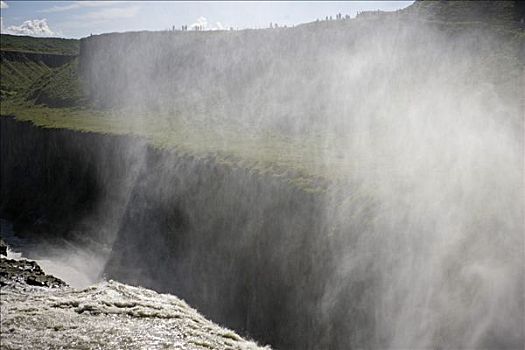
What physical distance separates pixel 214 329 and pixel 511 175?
16147mm

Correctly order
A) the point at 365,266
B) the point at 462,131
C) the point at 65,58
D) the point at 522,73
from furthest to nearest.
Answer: the point at 65,58, the point at 522,73, the point at 462,131, the point at 365,266

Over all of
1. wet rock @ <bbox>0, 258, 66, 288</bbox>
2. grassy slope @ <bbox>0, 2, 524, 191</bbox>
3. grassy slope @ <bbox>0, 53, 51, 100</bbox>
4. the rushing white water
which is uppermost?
grassy slope @ <bbox>0, 53, 51, 100</bbox>

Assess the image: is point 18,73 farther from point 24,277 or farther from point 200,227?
point 24,277

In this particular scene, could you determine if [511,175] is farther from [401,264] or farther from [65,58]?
[65,58]

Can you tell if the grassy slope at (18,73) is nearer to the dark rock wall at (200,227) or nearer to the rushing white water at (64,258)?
the dark rock wall at (200,227)

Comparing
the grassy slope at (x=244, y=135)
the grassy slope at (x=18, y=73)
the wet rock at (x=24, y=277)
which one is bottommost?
the wet rock at (x=24, y=277)

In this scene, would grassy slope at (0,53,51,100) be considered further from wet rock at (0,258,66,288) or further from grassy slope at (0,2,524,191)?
wet rock at (0,258,66,288)

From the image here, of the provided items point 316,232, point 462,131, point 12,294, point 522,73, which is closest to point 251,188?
point 316,232

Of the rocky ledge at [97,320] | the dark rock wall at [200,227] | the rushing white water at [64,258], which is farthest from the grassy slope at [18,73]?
the rocky ledge at [97,320]

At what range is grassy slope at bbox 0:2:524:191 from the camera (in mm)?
33344

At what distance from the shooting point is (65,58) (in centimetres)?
16562

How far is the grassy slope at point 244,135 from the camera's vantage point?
3334 centimetres

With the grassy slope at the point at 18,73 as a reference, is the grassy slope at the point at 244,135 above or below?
below

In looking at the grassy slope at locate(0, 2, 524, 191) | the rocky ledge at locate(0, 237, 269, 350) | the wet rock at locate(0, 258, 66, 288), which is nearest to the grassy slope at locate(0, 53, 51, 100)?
the grassy slope at locate(0, 2, 524, 191)
